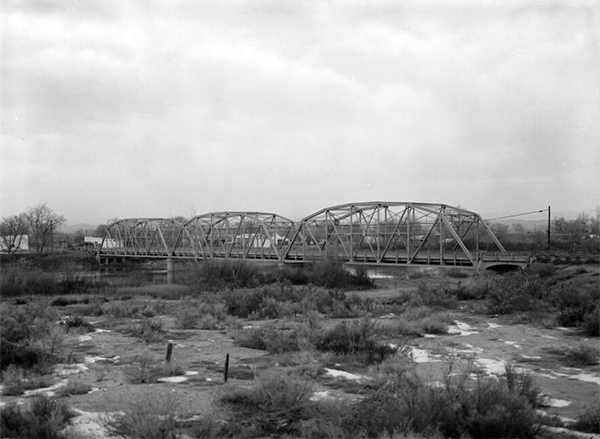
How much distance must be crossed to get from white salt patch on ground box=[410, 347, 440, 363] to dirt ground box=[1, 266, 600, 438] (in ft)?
0.09

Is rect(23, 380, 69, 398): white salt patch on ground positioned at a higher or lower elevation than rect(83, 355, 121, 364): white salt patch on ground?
higher

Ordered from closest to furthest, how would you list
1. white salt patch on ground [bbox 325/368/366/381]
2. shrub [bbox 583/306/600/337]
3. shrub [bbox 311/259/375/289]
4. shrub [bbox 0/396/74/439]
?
shrub [bbox 0/396/74/439], white salt patch on ground [bbox 325/368/366/381], shrub [bbox 583/306/600/337], shrub [bbox 311/259/375/289]

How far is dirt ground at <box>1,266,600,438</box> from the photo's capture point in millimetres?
10781

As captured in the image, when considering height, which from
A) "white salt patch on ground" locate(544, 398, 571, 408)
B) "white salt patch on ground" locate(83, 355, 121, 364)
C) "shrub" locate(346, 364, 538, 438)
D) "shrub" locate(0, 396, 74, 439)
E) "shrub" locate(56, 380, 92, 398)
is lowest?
"white salt patch on ground" locate(83, 355, 121, 364)

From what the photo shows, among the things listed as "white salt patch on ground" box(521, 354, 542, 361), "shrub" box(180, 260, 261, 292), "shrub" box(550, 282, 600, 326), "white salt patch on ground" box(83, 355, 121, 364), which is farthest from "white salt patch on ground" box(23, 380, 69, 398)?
"shrub" box(180, 260, 261, 292)

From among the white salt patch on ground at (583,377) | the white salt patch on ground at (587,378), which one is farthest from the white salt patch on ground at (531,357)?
the white salt patch on ground at (587,378)

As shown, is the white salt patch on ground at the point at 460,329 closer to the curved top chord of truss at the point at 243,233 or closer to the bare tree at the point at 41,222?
the curved top chord of truss at the point at 243,233

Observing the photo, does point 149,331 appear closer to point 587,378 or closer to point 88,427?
point 88,427

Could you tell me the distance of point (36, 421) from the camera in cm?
843

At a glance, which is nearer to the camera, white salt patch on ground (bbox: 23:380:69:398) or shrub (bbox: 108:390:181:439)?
shrub (bbox: 108:390:181:439)

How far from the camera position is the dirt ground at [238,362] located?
10.8 metres

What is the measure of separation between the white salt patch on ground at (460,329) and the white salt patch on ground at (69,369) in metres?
12.1

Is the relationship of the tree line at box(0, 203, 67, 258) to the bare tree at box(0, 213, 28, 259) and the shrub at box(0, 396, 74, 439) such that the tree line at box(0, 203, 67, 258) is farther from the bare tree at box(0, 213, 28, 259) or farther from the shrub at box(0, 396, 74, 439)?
the shrub at box(0, 396, 74, 439)

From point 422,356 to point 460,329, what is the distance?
5941 mm
